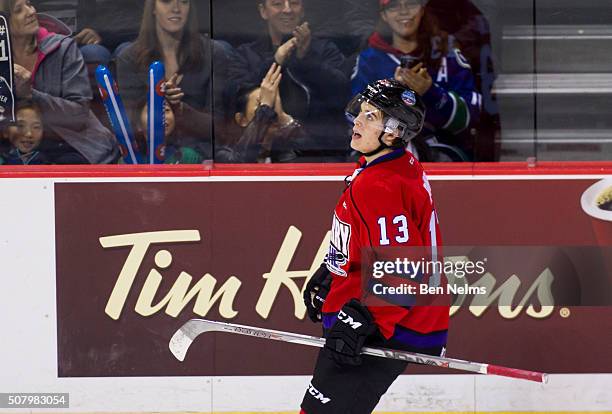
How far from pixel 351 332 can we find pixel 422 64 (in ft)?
4.96

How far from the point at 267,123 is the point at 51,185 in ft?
2.82

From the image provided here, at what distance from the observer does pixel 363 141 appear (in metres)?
3.70

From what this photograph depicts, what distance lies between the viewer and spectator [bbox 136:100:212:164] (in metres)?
4.75

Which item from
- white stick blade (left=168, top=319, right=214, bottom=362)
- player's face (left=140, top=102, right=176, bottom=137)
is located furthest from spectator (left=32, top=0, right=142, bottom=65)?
white stick blade (left=168, top=319, right=214, bottom=362)

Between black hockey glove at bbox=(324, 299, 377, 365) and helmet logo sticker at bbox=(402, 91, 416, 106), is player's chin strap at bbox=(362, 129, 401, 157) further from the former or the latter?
black hockey glove at bbox=(324, 299, 377, 365)

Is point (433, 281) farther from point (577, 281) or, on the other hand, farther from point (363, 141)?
point (577, 281)

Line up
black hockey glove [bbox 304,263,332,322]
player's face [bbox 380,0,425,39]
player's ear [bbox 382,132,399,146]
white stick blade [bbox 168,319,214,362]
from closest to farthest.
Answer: player's ear [bbox 382,132,399,146], black hockey glove [bbox 304,263,332,322], white stick blade [bbox 168,319,214,362], player's face [bbox 380,0,425,39]

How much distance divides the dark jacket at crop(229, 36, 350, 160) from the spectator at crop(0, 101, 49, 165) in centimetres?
77

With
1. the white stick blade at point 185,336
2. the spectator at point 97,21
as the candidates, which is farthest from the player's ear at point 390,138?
the spectator at point 97,21

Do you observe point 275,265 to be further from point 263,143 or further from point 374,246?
point 374,246

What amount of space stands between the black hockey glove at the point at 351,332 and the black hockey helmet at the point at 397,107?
21.6 inches

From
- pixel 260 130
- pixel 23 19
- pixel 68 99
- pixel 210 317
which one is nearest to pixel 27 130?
pixel 68 99

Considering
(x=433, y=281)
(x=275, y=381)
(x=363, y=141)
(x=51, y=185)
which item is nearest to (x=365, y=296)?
(x=433, y=281)

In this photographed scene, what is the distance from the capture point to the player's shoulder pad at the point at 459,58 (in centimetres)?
464
